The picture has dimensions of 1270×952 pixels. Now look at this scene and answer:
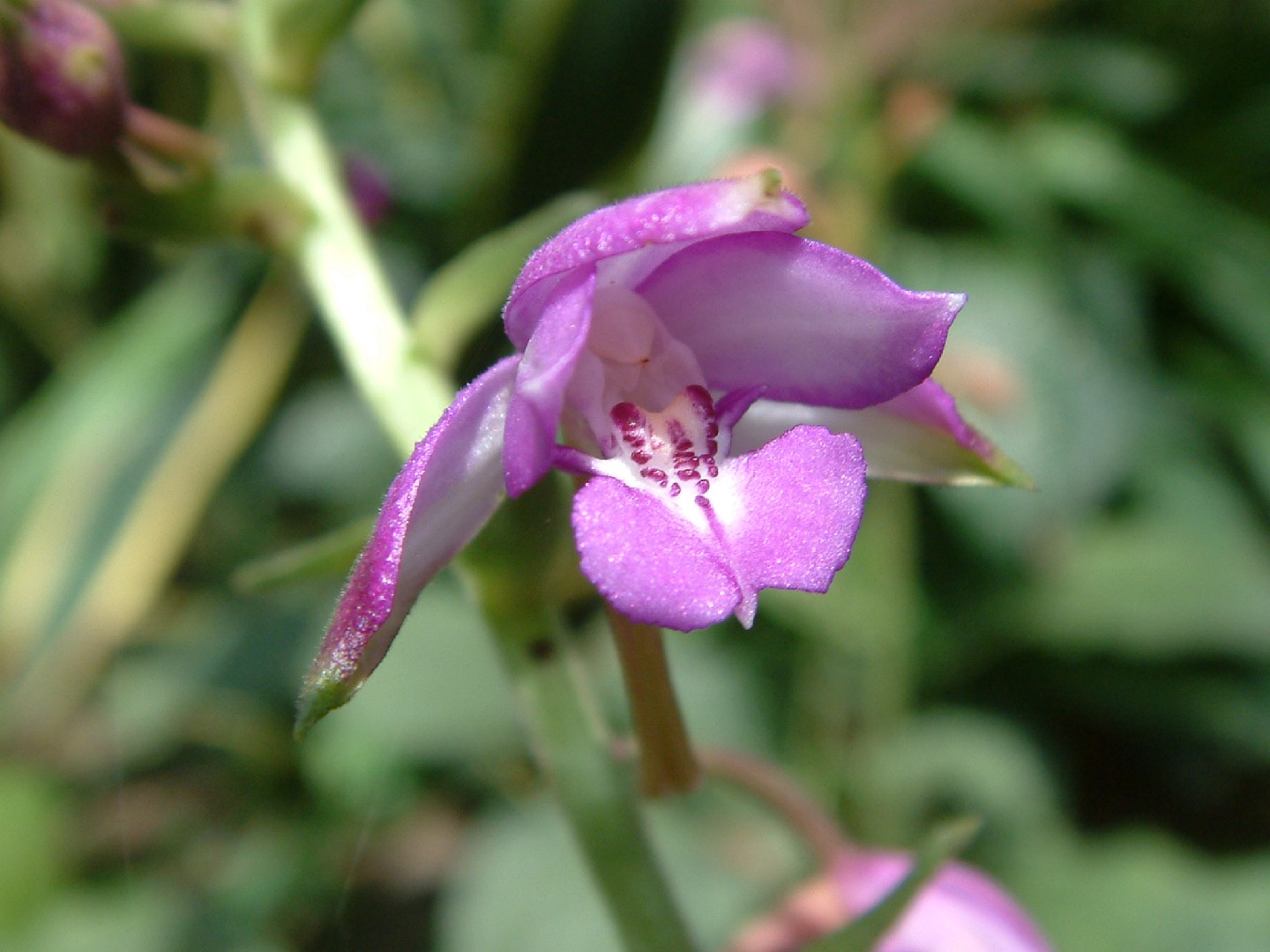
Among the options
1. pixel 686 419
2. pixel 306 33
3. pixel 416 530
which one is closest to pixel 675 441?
pixel 686 419

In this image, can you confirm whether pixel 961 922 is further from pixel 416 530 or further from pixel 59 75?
pixel 59 75

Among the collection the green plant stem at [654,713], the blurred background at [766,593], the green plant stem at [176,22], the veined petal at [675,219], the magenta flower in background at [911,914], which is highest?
the veined petal at [675,219]

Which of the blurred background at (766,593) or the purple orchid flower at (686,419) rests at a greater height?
the purple orchid flower at (686,419)

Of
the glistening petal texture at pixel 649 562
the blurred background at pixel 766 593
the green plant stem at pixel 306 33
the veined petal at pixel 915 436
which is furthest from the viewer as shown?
the blurred background at pixel 766 593

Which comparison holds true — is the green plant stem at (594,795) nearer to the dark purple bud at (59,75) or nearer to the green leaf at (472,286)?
the green leaf at (472,286)

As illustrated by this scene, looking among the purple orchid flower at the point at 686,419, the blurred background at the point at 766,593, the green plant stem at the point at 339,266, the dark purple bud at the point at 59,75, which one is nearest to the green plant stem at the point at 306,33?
the green plant stem at the point at 339,266

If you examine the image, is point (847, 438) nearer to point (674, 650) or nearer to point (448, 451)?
point (448, 451)

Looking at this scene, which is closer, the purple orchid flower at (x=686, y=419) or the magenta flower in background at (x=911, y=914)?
the purple orchid flower at (x=686, y=419)
